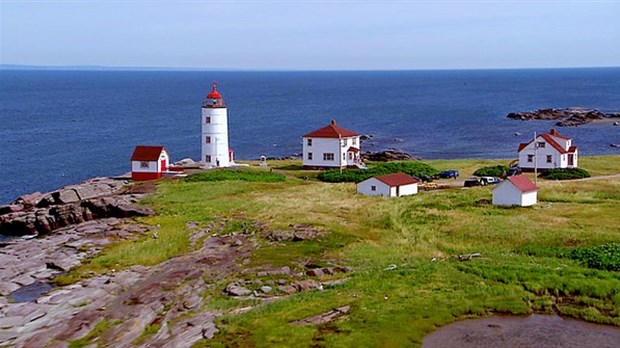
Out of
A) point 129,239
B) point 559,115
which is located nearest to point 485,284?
point 129,239

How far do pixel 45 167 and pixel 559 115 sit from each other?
322ft

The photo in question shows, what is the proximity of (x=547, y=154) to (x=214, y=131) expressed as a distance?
31.1m

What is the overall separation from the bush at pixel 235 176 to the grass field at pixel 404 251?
5.00 feet

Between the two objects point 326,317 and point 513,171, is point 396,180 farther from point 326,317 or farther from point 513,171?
point 326,317

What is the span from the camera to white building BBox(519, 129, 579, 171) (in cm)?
6769

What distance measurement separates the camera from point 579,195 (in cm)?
5409

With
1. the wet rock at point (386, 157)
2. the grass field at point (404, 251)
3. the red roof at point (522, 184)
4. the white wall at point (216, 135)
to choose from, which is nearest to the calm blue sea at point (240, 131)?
the wet rock at point (386, 157)

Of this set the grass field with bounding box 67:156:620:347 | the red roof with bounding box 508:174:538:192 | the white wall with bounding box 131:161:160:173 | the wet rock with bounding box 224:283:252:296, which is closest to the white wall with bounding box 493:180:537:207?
the red roof with bounding box 508:174:538:192

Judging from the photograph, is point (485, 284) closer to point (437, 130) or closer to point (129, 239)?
point (129, 239)

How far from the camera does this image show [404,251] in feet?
132

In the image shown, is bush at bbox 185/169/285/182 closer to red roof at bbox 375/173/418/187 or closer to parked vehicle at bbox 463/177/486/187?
red roof at bbox 375/173/418/187

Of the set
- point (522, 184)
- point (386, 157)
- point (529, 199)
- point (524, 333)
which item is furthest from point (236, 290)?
point (386, 157)

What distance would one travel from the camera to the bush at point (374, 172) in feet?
216

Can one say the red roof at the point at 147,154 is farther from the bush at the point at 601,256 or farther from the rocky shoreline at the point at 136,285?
the bush at the point at 601,256
